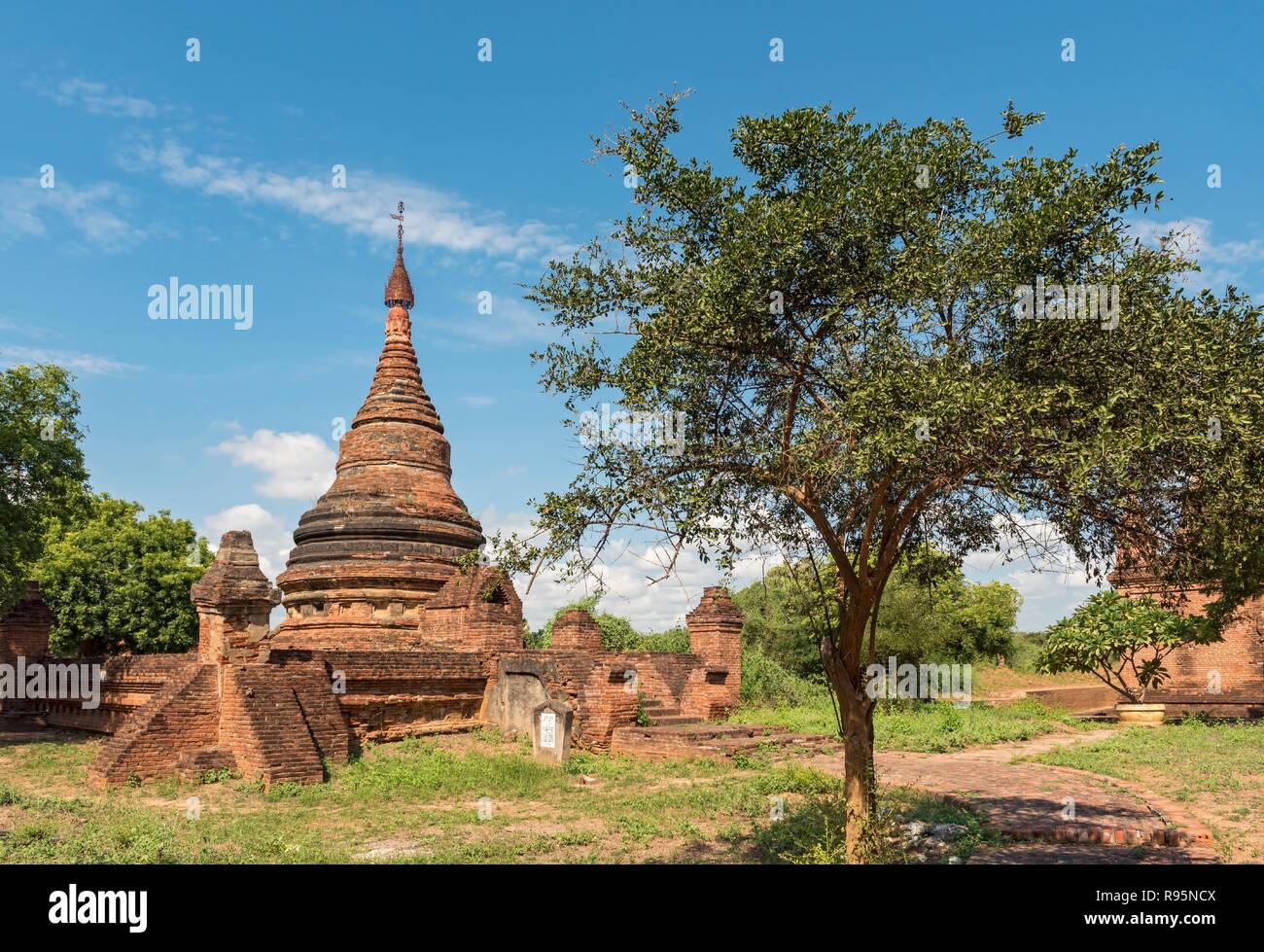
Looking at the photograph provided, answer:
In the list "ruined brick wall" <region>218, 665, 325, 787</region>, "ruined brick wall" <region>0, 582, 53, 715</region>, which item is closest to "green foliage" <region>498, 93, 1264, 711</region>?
"ruined brick wall" <region>218, 665, 325, 787</region>

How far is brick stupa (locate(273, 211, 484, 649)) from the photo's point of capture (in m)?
22.1

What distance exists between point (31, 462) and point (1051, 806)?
18.4m

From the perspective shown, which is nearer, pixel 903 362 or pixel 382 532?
pixel 903 362

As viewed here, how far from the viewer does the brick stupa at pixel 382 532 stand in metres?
22.1

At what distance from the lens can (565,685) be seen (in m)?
18.0

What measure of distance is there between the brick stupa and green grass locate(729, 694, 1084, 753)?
818 cm

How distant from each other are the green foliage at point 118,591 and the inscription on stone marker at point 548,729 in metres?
15.9

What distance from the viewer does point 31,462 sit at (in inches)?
715

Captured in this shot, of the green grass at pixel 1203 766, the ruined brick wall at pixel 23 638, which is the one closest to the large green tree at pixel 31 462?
the ruined brick wall at pixel 23 638

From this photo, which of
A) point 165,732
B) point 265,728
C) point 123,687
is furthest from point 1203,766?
point 123,687

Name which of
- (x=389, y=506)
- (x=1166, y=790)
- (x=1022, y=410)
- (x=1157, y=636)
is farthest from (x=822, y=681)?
(x=1022, y=410)

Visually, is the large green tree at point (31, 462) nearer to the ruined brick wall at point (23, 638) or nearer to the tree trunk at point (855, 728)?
the ruined brick wall at point (23, 638)

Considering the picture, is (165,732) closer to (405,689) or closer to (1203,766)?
(405,689)
